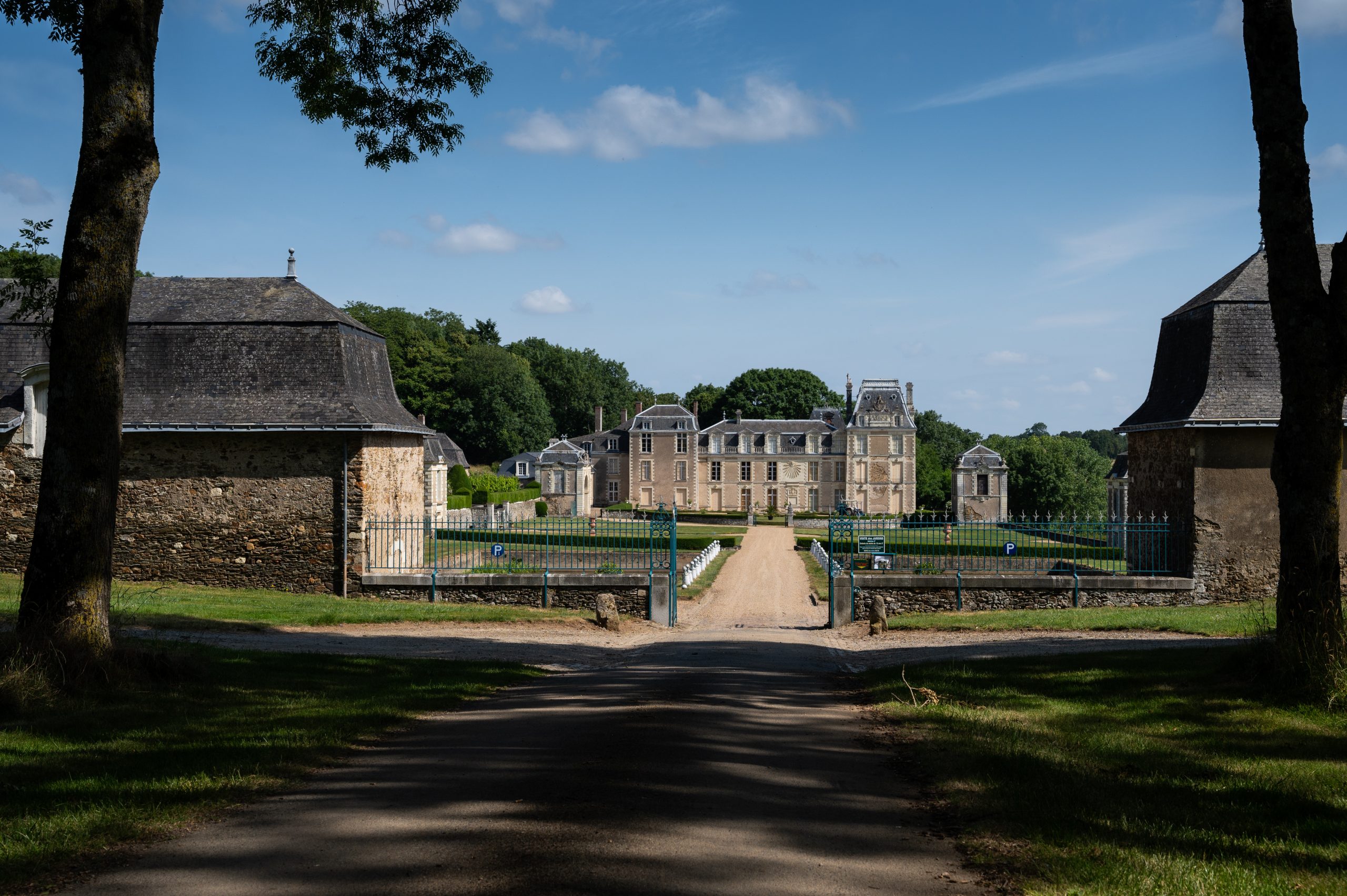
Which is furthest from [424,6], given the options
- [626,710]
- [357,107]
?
[626,710]

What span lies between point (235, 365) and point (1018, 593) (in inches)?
625

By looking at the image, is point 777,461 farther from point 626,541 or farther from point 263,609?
point 263,609

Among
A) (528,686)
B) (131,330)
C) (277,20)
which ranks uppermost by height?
(277,20)

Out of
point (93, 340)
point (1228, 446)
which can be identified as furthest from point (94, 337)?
point (1228, 446)

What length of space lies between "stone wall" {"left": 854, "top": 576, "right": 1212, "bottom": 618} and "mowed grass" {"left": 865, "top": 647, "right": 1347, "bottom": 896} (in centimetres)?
853

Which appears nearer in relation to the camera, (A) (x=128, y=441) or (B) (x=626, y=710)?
(B) (x=626, y=710)

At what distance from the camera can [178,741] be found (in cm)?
652

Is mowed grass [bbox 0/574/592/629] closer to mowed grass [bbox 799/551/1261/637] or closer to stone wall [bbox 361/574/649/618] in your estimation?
stone wall [bbox 361/574/649/618]

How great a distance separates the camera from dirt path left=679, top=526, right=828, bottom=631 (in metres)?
19.5

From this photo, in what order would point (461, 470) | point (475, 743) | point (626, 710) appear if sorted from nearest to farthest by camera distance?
point (475, 743) < point (626, 710) < point (461, 470)

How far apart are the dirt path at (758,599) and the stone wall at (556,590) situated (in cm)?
111

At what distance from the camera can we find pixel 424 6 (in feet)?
38.8

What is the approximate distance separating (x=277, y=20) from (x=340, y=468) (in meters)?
9.21

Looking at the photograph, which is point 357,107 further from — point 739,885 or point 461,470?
point 461,470
